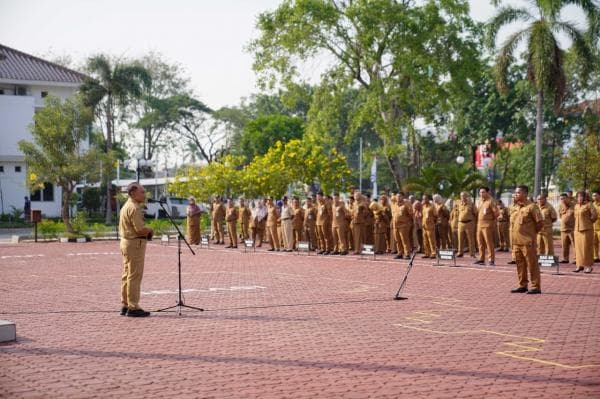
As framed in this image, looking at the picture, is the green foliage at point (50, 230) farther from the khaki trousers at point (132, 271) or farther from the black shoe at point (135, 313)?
the black shoe at point (135, 313)

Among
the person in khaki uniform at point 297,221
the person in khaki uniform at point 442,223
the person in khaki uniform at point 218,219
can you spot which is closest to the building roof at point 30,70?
the person in khaki uniform at point 218,219

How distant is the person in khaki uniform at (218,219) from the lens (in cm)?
3369

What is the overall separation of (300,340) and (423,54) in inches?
1141

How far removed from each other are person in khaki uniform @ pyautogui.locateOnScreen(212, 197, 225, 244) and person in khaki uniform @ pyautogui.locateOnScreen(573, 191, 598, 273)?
56.6ft

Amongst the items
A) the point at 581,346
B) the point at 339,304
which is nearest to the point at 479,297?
the point at 339,304

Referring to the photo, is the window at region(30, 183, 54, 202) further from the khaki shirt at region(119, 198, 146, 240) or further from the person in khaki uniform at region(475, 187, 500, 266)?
the khaki shirt at region(119, 198, 146, 240)

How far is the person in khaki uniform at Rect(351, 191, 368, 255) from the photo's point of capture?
26.7 m

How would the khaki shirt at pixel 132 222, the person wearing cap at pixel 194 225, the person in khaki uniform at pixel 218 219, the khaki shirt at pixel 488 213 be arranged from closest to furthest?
1. the khaki shirt at pixel 132 222
2. the khaki shirt at pixel 488 213
3. the person wearing cap at pixel 194 225
4. the person in khaki uniform at pixel 218 219

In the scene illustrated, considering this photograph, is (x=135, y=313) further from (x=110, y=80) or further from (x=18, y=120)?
(x=18, y=120)

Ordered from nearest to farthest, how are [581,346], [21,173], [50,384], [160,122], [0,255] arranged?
[50,384], [581,346], [0,255], [21,173], [160,122]

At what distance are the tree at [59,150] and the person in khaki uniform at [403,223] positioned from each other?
698 inches

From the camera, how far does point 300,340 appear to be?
10.0 meters

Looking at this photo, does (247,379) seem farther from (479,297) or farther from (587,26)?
(587,26)

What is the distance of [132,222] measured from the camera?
1221cm
